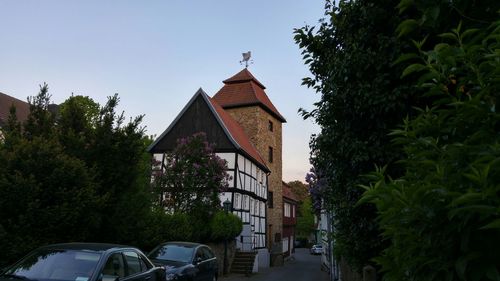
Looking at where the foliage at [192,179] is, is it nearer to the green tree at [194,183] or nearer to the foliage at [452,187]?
the green tree at [194,183]

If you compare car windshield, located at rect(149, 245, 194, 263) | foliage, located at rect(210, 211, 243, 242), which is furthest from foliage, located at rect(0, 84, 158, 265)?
foliage, located at rect(210, 211, 243, 242)

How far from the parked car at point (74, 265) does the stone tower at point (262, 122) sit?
113 feet

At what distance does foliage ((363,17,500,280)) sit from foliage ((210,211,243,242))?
72.8 feet

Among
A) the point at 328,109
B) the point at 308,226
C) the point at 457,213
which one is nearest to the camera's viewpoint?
the point at 457,213

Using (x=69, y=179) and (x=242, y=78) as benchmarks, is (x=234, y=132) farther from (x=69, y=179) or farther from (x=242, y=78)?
(x=69, y=179)

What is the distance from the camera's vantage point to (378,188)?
2.46 metres

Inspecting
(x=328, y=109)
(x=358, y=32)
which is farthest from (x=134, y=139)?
(x=358, y=32)

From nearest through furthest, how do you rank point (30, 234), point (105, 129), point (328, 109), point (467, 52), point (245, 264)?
point (467, 52), point (328, 109), point (30, 234), point (105, 129), point (245, 264)

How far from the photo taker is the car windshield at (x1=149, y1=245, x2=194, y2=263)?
1371 centimetres

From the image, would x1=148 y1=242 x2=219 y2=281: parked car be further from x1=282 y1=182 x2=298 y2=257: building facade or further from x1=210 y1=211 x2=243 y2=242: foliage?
x1=282 y1=182 x2=298 y2=257: building facade

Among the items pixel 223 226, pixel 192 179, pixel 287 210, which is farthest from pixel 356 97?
pixel 287 210

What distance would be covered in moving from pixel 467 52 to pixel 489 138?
0.47m

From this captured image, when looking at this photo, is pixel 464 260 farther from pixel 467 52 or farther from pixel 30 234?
pixel 30 234

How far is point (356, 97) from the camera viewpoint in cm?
653
